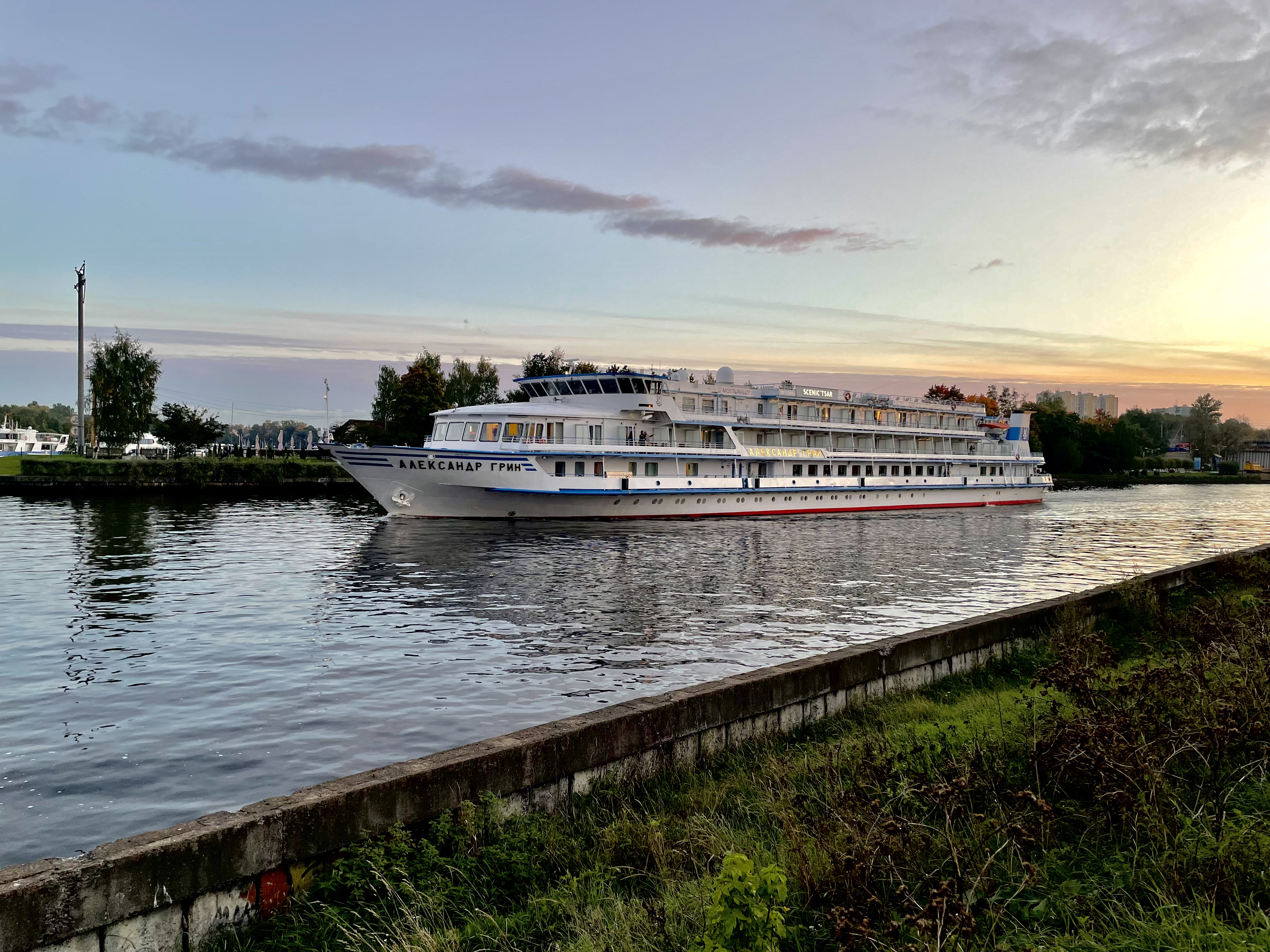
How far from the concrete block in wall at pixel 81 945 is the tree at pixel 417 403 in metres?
90.5

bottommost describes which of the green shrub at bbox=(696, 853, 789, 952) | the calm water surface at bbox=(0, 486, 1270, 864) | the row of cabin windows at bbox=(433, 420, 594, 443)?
the calm water surface at bbox=(0, 486, 1270, 864)

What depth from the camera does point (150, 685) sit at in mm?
14656

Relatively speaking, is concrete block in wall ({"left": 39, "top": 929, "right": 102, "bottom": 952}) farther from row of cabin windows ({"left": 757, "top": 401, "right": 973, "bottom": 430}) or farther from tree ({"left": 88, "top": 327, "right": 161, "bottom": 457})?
tree ({"left": 88, "top": 327, "right": 161, "bottom": 457})

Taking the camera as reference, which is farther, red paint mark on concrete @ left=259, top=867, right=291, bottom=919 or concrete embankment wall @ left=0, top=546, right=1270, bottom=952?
red paint mark on concrete @ left=259, top=867, right=291, bottom=919

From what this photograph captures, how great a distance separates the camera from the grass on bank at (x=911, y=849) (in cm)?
521

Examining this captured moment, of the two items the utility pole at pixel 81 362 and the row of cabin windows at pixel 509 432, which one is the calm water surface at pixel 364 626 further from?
Result: the utility pole at pixel 81 362

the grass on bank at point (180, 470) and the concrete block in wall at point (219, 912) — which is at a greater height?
the grass on bank at point (180, 470)

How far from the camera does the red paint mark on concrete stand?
19.5 feet

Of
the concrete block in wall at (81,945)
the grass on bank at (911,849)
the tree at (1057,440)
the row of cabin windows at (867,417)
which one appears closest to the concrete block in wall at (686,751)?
the grass on bank at (911,849)

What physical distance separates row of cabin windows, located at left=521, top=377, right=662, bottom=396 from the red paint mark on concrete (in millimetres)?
46543

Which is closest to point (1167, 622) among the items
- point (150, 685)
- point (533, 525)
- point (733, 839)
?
point (733, 839)

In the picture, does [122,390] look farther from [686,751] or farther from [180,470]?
[686,751]

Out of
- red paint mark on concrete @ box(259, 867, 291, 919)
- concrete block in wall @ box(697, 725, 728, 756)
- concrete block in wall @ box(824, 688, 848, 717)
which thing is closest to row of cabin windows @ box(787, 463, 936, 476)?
concrete block in wall @ box(824, 688, 848, 717)

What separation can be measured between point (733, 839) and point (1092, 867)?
2.49 metres
